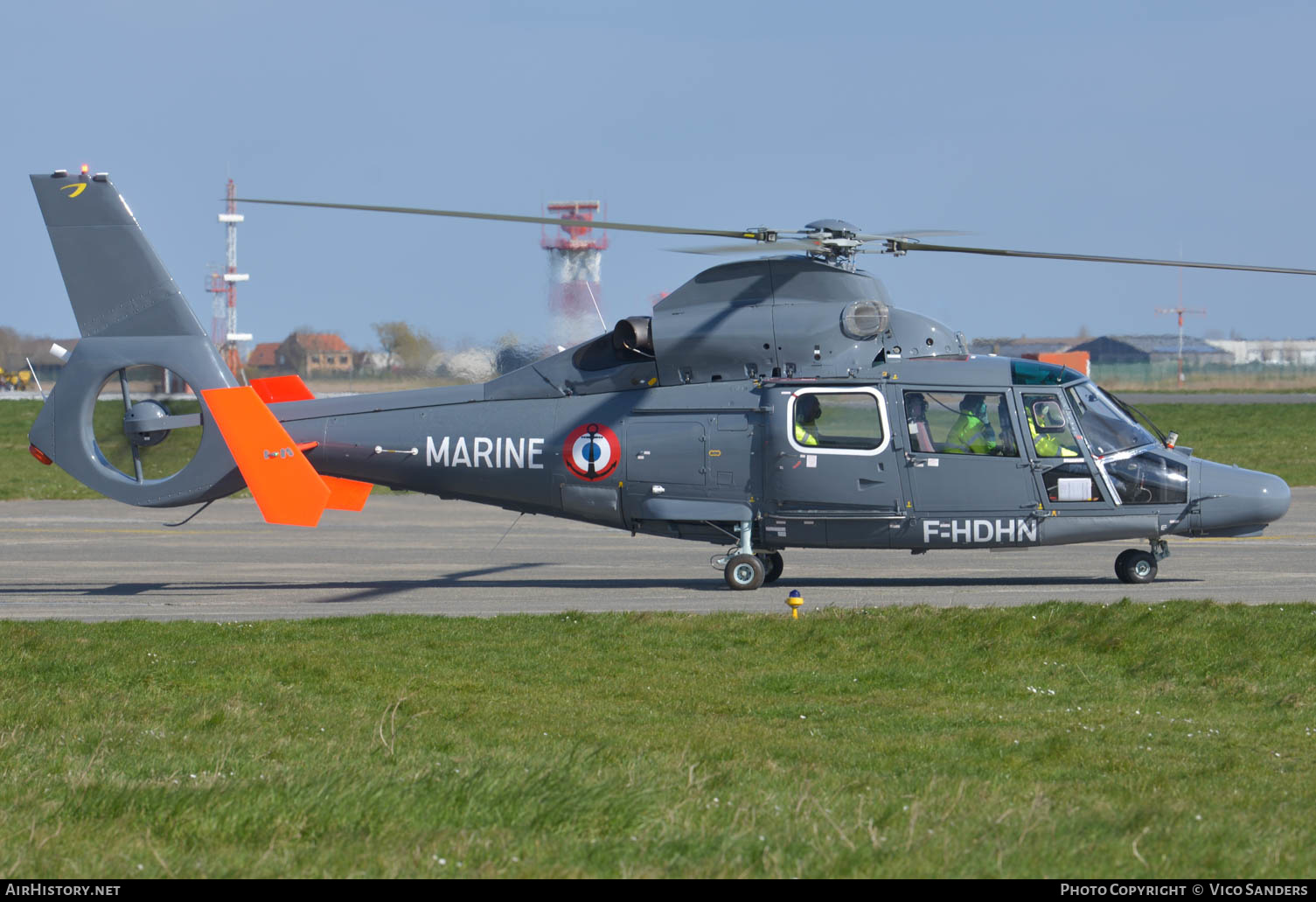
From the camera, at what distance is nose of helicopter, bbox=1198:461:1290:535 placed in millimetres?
16734

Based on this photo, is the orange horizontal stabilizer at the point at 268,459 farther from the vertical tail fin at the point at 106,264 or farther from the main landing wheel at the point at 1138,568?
the main landing wheel at the point at 1138,568

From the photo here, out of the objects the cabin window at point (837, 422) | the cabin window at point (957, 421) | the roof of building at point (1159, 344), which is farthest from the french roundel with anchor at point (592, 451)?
the roof of building at point (1159, 344)

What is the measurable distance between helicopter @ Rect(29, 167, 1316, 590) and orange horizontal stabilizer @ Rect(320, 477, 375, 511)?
0.18 m

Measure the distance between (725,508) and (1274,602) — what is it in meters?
6.33

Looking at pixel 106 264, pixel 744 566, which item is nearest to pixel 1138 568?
pixel 744 566

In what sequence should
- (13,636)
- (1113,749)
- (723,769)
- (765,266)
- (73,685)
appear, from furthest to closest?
1. (765,266)
2. (13,636)
3. (73,685)
4. (1113,749)
5. (723,769)

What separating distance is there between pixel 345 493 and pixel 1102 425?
956 cm

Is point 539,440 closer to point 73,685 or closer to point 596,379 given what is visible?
point 596,379

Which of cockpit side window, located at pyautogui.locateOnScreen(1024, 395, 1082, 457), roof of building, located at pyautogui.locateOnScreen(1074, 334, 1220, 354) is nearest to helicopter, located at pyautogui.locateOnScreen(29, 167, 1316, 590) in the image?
cockpit side window, located at pyautogui.locateOnScreen(1024, 395, 1082, 457)

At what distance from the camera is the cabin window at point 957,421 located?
656 inches

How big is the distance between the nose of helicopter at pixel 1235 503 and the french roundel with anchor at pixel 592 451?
7.23 metres

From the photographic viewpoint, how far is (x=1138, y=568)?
17.2m

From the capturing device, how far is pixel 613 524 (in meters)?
17.7
